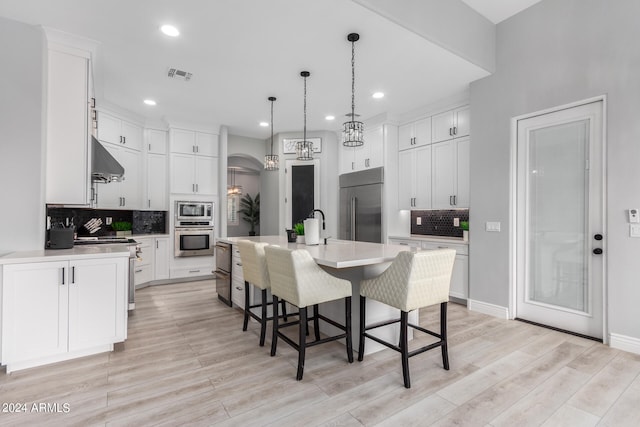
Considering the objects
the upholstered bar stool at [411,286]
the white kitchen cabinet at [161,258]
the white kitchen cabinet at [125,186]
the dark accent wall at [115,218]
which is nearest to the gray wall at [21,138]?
the dark accent wall at [115,218]

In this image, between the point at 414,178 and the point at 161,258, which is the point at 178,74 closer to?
the point at 161,258

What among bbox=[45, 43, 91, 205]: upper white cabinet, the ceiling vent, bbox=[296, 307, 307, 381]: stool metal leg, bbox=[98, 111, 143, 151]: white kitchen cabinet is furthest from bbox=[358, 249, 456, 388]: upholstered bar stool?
bbox=[98, 111, 143, 151]: white kitchen cabinet

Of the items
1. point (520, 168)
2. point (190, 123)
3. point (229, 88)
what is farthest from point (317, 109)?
point (520, 168)

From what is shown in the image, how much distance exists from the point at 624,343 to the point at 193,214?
574 cm

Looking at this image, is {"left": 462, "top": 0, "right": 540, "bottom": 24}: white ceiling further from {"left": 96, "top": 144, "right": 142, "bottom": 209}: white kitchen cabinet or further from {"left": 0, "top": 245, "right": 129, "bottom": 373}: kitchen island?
{"left": 96, "top": 144, "right": 142, "bottom": 209}: white kitchen cabinet

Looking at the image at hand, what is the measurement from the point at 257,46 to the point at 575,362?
12.9 feet

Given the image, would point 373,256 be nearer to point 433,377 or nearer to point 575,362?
point 433,377

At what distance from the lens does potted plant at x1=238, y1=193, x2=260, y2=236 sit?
9.38 m

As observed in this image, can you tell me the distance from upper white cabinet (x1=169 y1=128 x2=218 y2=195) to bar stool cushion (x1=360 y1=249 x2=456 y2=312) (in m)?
4.36

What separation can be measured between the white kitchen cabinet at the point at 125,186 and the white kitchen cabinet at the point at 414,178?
4.37m

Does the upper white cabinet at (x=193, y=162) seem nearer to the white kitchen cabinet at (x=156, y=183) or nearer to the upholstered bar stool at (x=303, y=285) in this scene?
the white kitchen cabinet at (x=156, y=183)

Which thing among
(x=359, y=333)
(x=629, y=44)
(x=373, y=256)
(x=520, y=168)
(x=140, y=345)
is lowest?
(x=140, y=345)

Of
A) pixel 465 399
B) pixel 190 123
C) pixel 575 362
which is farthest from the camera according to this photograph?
pixel 190 123

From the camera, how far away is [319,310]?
3131 millimetres
